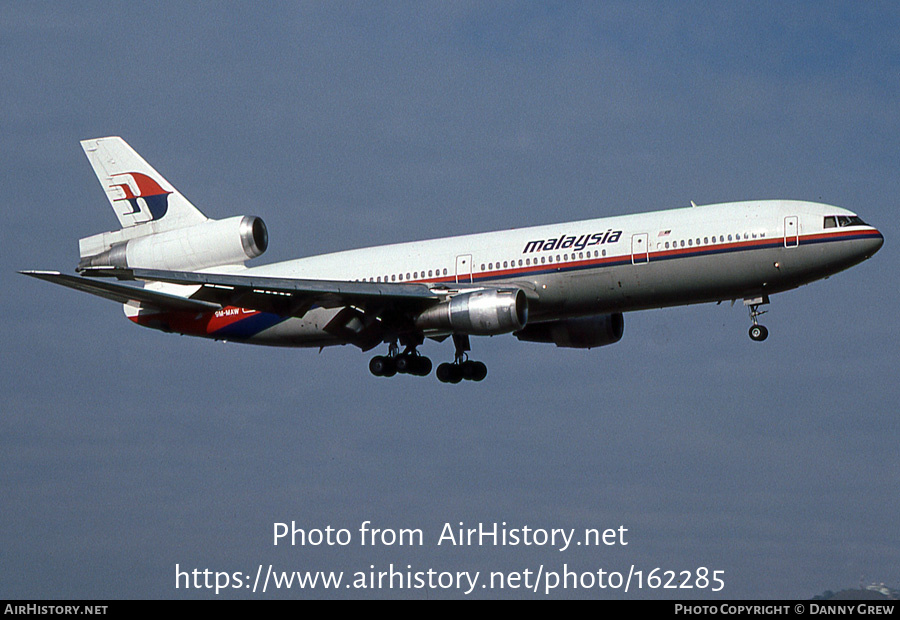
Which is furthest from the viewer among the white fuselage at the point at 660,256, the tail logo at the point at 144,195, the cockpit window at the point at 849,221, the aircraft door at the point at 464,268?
the tail logo at the point at 144,195

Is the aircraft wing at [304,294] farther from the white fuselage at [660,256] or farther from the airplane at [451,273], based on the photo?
the white fuselage at [660,256]

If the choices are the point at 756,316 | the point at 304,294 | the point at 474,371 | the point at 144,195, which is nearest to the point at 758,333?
the point at 756,316

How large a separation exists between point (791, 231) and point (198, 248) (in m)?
23.6

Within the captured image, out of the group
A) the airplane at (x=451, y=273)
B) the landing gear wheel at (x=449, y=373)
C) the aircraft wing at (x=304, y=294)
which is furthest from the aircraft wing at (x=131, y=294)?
the landing gear wheel at (x=449, y=373)

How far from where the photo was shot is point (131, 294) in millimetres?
50281

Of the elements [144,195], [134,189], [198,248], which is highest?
[134,189]

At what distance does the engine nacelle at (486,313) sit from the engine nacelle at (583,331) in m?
8.18

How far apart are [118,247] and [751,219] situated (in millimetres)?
26041

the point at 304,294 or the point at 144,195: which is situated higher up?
the point at 144,195

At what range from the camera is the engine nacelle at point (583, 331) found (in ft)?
176

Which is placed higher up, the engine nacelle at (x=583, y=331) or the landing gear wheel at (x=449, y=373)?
the engine nacelle at (x=583, y=331)

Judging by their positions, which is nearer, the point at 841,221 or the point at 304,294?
the point at 841,221

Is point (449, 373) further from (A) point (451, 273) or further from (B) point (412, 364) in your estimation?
(A) point (451, 273)
